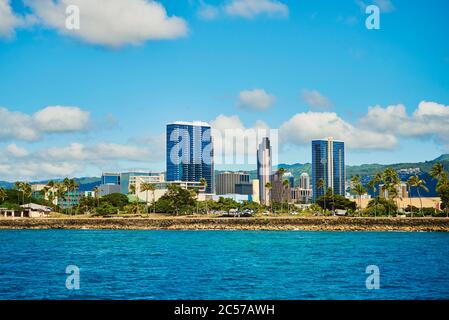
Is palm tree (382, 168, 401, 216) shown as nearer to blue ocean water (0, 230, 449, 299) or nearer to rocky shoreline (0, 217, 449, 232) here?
rocky shoreline (0, 217, 449, 232)

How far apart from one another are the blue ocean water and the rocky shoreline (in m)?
50.6

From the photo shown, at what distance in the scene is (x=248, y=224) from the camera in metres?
138

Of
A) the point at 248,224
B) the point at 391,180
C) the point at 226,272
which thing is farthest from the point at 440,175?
the point at 226,272

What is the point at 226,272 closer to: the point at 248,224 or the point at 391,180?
the point at 248,224

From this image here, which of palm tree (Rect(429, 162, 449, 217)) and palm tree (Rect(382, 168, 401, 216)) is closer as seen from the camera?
palm tree (Rect(429, 162, 449, 217))

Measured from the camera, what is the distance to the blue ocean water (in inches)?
1526

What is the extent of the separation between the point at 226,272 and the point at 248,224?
291ft

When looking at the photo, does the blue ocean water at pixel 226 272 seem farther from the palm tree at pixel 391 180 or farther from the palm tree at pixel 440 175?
the palm tree at pixel 391 180

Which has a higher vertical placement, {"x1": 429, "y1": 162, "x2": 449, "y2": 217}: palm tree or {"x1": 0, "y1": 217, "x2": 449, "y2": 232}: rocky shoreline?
{"x1": 429, "y1": 162, "x2": 449, "y2": 217}: palm tree

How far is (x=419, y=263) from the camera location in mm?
55812

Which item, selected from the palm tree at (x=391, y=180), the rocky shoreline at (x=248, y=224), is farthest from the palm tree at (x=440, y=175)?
the rocky shoreline at (x=248, y=224)

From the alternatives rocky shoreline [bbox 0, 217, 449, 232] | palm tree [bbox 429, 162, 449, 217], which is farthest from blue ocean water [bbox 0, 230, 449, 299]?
palm tree [bbox 429, 162, 449, 217]

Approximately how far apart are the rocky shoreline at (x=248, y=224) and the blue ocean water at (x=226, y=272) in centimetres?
5065
